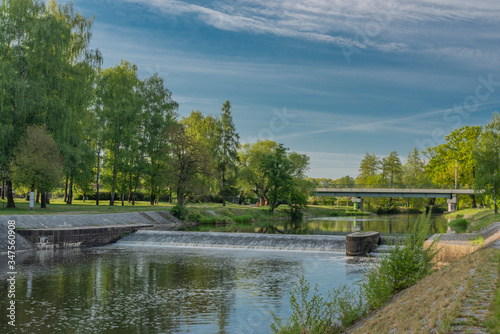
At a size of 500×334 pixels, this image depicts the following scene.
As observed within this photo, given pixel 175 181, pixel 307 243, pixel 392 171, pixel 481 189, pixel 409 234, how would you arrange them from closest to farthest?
pixel 409 234
pixel 307 243
pixel 481 189
pixel 175 181
pixel 392 171

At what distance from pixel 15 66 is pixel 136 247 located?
17.6m

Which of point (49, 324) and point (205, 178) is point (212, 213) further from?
point (49, 324)

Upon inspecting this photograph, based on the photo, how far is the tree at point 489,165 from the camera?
40531 millimetres

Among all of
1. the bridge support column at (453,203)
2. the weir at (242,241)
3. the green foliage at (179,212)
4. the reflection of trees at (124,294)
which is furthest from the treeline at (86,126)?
the bridge support column at (453,203)

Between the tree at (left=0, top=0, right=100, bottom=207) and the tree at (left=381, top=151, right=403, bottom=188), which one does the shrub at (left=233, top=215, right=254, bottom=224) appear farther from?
the tree at (left=381, top=151, right=403, bottom=188)

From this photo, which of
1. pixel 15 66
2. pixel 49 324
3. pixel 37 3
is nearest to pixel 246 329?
pixel 49 324

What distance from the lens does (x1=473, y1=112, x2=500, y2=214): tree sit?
133 ft

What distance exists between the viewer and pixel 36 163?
30.5m

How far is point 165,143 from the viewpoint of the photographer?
165 ft

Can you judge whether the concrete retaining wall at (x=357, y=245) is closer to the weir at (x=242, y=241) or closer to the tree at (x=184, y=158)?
the weir at (x=242, y=241)

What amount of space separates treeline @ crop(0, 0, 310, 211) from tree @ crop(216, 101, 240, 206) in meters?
0.15

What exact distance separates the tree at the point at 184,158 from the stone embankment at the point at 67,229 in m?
11.3

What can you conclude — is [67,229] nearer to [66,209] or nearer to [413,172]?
[66,209]

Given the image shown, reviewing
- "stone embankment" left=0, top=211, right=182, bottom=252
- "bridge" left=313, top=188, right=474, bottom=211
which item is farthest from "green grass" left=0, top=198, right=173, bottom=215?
"bridge" left=313, top=188, right=474, bottom=211
